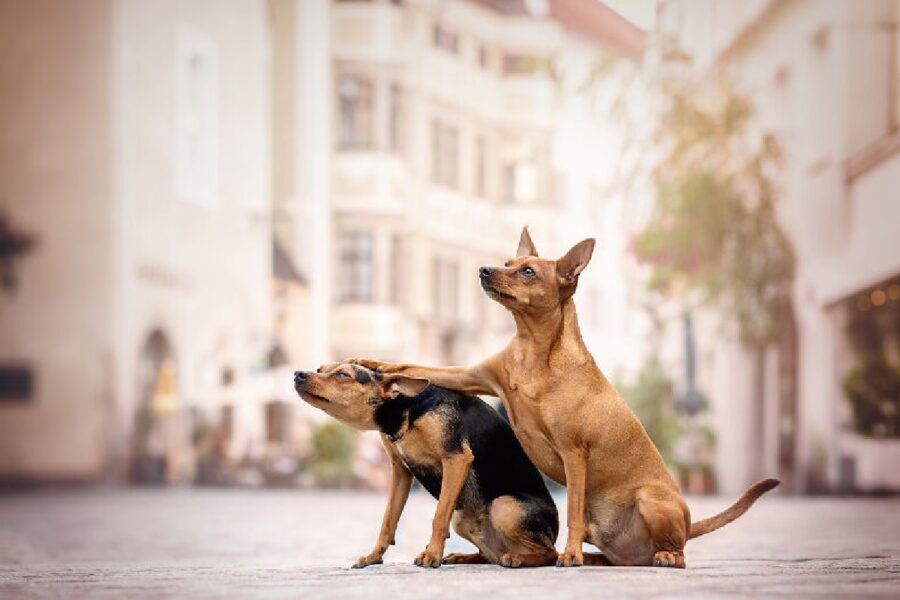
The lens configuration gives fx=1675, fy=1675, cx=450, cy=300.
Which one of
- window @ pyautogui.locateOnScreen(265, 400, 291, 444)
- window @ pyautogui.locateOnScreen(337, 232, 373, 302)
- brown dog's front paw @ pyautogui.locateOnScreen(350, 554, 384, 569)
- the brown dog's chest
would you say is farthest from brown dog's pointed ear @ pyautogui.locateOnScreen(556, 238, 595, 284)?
window @ pyautogui.locateOnScreen(337, 232, 373, 302)

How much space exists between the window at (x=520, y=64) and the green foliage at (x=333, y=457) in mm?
5009

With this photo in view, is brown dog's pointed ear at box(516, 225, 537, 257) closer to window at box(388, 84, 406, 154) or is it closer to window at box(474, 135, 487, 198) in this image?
window at box(388, 84, 406, 154)

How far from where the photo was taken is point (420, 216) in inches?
832

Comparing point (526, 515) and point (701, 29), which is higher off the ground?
point (701, 29)

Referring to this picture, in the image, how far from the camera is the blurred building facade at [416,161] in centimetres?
2053

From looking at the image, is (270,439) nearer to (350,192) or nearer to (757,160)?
(350,192)

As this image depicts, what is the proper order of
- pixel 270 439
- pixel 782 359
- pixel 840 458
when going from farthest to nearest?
pixel 270 439, pixel 782 359, pixel 840 458

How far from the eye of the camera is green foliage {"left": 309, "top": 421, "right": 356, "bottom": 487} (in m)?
19.5

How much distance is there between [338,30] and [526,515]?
16.1 meters

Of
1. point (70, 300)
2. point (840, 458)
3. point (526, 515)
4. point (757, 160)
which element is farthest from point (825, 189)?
point (526, 515)

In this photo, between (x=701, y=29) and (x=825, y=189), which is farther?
(x=701, y=29)

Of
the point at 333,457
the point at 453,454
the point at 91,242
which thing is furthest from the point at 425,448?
the point at 91,242

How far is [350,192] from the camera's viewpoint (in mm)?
20766

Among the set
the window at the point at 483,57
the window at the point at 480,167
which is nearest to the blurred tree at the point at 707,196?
the window at the point at 483,57
